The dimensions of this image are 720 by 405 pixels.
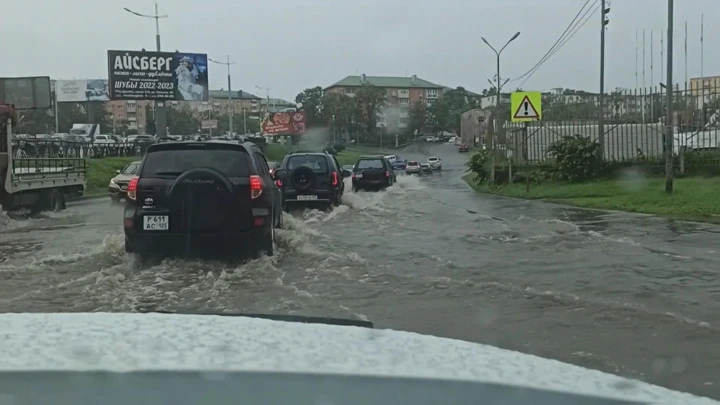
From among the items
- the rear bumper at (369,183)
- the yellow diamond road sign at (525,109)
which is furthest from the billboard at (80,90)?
the yellow diamond road sign at (525,109)

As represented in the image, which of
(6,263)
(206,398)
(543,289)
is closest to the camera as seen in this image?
(206,398)

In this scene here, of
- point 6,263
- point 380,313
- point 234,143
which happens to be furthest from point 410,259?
point 6,263

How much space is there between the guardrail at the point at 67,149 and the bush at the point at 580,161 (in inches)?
482

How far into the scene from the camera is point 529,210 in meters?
18.5

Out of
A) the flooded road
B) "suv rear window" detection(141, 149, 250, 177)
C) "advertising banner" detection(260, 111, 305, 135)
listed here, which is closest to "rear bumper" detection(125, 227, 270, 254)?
the flooded road

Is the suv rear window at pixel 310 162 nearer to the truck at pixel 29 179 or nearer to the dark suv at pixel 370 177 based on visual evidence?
the truck at pixel 29 179

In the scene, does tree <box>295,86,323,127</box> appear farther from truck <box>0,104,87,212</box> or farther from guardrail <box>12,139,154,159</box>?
truck <box>0,104,87,212</box>

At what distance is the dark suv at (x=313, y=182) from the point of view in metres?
18.4

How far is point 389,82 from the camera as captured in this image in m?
114

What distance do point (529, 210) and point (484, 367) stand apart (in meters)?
16.8

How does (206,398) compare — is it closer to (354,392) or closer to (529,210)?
(354,392)

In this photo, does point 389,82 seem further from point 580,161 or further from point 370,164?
point 580,161

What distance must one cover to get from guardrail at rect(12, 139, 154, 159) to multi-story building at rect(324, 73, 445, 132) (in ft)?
108

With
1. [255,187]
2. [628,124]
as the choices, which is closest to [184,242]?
[255,187]
